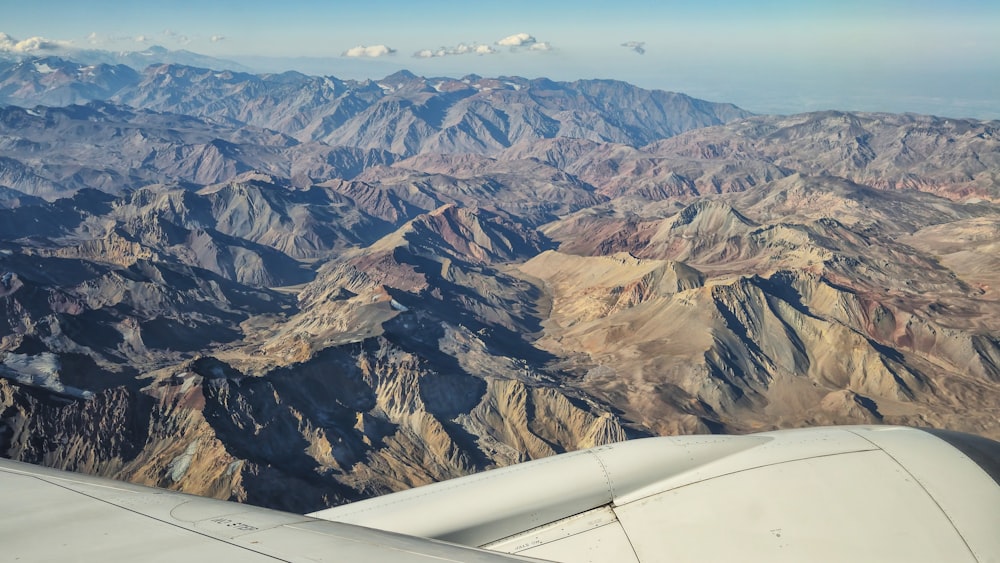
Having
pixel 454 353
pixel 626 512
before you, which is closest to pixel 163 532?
pixel 626 512

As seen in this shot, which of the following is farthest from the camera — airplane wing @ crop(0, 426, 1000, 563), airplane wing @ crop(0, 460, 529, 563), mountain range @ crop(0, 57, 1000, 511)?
mountain range @ crop(0, 57, 1000, 511)

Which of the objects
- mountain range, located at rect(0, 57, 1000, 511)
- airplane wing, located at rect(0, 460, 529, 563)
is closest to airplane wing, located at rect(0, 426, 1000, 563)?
airplane wing, located at rect(0, 460, 529, 563)

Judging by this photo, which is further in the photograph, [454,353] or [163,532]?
[454,353]

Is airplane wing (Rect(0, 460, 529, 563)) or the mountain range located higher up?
airplane wing (Rect(0, 460, 529, 563))

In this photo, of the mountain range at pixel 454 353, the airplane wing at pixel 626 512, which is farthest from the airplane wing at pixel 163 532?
the mountain range at pixel 454 353

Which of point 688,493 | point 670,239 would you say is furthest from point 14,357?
point 670,239

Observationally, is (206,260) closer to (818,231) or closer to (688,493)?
(818,231)

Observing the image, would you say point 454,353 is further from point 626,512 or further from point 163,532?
point 163,532

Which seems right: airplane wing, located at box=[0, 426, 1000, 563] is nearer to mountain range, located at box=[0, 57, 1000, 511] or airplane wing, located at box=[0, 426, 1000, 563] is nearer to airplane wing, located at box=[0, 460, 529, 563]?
airplane wing, located at box=[0, 460, 529, 563]

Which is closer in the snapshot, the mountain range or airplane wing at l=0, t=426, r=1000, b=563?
airplane wing at l=0, t=426, r=1000, b=563
